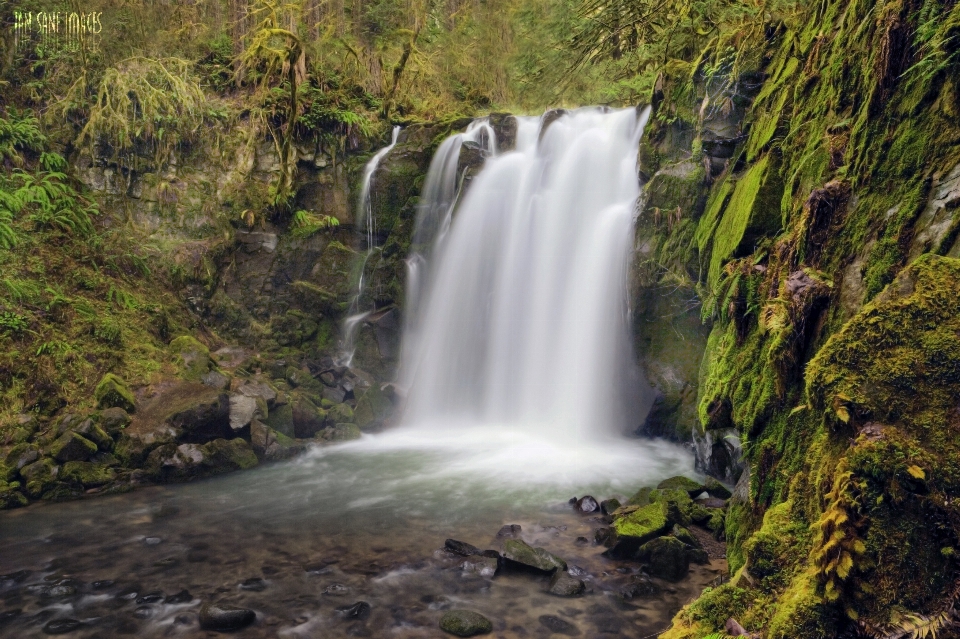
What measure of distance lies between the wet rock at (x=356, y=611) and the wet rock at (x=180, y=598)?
1377mm

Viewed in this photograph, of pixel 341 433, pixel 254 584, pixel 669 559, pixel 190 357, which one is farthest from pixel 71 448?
pixel 669 559

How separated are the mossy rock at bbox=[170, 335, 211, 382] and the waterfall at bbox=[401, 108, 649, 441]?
4176 mm

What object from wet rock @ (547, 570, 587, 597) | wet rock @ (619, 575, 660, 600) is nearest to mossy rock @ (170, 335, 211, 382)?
wet rock @ (547, 570, 587, 597)

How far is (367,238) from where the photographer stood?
14203 millimetres

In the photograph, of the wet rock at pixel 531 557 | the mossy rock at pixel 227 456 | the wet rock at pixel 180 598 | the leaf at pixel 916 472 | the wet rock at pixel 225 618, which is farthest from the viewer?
the mossy rock at pixel 227 456

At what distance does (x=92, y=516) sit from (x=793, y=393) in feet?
25.3

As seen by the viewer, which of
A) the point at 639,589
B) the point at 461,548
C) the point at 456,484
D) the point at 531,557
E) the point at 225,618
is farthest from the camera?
the point at 456,484

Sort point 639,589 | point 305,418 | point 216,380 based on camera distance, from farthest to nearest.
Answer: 1. point 305,418
2. point 216,380
3. point 639,589

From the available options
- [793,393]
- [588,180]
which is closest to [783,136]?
[793,393]

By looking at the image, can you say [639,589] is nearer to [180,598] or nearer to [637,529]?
[637,529]

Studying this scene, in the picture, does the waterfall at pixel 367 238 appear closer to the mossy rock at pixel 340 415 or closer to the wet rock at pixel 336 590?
the mossy rock at pixel 340 415

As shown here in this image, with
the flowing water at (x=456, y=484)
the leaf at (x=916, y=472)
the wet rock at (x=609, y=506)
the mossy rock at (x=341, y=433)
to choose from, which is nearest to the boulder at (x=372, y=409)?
the mossy rock at (x=341, y=433)

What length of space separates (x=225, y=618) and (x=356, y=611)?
3.30ft

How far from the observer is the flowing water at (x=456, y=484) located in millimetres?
4707
